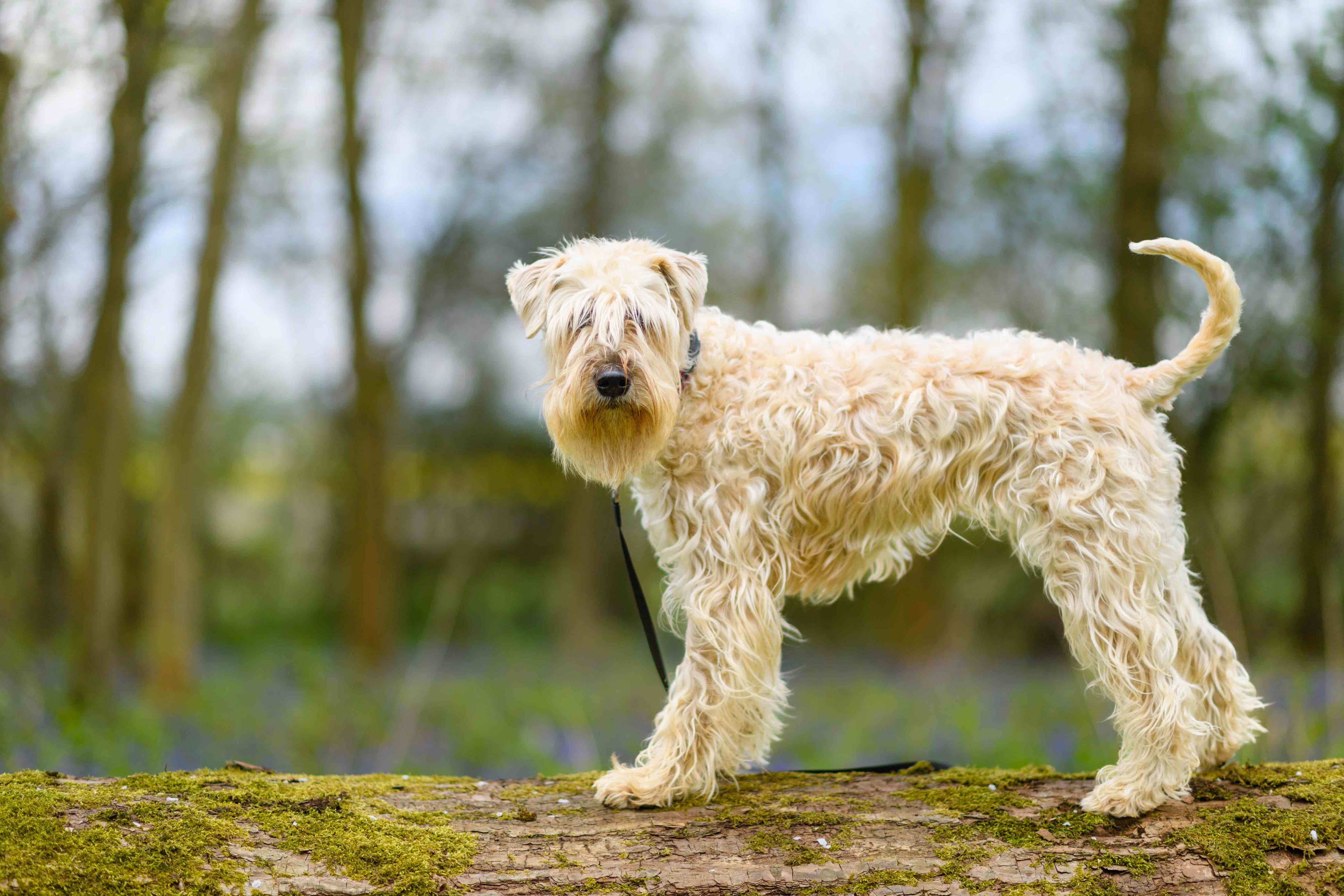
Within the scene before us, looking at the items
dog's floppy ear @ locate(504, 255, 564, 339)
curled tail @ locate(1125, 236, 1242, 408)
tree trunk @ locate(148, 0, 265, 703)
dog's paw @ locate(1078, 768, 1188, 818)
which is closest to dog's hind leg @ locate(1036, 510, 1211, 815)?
dog's paw @ locate(1078, 768, 1188, 818)

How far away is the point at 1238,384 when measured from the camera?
1147 cm

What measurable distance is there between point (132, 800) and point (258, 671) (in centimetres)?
1092

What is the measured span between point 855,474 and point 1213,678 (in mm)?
1696

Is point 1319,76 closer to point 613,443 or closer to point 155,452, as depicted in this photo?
point 613,443

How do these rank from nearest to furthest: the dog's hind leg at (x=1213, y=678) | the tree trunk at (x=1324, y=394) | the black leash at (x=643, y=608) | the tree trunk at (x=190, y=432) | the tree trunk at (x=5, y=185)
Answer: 1. the dog's hind leg at (x=1213, y=678)
2. the black leash at (x=643, y=608)
3. the tree trunk at (x=5, y=185)
4. the tree trunk at (x=190, y=432)
5. the tree trunk at (x=1324, y=394)

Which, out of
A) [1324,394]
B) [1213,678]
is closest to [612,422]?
[1213,678]

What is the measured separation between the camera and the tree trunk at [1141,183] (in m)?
8.23

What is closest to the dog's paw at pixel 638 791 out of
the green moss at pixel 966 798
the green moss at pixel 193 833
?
the green moss at pixel 193 833

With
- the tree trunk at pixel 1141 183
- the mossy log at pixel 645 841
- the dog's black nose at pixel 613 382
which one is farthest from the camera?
the tree trunk at pixel 1141 183

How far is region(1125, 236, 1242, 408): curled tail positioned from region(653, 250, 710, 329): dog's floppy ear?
1649 mm

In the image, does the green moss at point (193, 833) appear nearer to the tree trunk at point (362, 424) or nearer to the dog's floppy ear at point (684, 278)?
the dog's floppy ear at point (684, 278)

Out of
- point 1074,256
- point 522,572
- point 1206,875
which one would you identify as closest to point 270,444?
point 522,572

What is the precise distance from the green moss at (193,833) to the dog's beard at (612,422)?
1475 millimetres

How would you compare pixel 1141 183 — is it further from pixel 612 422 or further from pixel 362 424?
pixel 362 424
